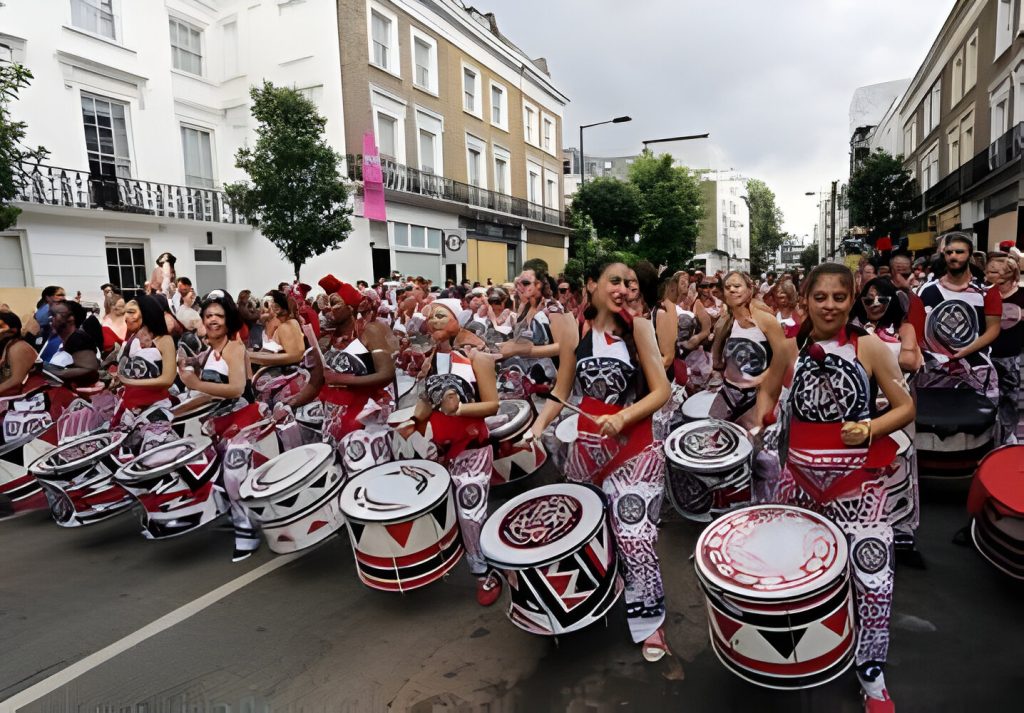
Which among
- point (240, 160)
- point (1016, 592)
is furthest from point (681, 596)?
point (240, 160)

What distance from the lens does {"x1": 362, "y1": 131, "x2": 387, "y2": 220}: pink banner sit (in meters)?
21.6

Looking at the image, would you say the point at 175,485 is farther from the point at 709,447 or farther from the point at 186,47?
the point at 186,47

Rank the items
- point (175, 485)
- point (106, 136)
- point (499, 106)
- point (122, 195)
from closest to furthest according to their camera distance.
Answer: point (175, 485)
point (122, 195)
point (106, 136)
point (499, 106)

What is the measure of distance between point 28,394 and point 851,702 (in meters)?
6.76

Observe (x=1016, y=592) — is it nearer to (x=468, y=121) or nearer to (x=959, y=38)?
(x=468, y=121)

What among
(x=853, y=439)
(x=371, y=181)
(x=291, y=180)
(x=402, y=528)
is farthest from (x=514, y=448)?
(x=371, y=181)

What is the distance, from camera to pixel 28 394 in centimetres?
605

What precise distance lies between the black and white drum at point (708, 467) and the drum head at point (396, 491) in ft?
5.09

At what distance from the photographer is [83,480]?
498 centimetres

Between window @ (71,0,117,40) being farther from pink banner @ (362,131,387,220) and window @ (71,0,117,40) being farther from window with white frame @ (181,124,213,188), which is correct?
pink banner @ (362,131,387,220)

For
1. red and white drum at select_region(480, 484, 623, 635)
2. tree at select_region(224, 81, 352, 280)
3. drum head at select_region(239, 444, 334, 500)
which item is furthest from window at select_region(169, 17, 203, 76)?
red and white drum at select_region(480, 484, 623, 635)

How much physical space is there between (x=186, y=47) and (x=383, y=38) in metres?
6.56

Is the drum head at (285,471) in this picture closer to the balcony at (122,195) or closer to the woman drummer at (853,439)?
the woman drummer at (853,439)

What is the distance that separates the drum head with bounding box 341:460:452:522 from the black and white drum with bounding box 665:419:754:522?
1552 millimetres
